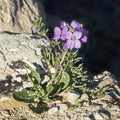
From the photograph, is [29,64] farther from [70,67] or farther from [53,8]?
[53,8]

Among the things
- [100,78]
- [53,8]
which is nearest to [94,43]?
[53,8]

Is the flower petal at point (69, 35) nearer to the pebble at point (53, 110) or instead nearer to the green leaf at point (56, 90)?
the green leaf at point (56, 90)

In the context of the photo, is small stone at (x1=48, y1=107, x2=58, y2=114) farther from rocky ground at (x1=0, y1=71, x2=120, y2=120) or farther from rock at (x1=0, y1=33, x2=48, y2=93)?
rock at (x1=0, y1=33, x2=48, y2=93)

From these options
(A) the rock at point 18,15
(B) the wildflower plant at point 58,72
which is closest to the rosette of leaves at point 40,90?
(B) the wildflower plant at point 58,72

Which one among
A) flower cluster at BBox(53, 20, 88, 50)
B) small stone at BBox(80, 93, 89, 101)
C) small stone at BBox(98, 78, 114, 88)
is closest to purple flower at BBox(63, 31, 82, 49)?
flower cluster at BBox(53, 20, 88, 50)

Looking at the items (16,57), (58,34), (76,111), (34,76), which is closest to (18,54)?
(16,57)
